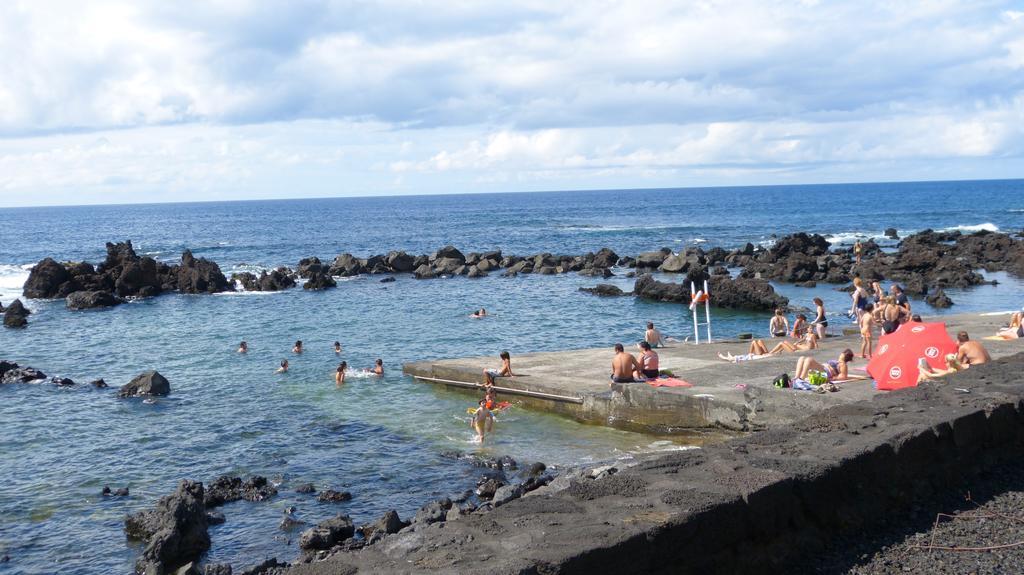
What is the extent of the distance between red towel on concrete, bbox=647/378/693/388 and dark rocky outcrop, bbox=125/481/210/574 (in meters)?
9.05

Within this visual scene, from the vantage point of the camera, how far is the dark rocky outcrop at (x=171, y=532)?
1217cm

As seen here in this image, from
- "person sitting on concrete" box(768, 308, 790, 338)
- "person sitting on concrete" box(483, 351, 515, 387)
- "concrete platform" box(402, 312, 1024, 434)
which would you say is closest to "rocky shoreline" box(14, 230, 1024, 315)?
"person sitting on concrete" box(768, 308, 790, 338)

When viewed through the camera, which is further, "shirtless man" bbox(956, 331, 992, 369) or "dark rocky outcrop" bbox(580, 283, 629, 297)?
"dark rocky outcrop" bbox(580, 283, 629, 297)

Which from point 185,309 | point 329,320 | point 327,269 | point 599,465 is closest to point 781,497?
point 599,465

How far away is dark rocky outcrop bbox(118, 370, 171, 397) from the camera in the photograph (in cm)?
2344

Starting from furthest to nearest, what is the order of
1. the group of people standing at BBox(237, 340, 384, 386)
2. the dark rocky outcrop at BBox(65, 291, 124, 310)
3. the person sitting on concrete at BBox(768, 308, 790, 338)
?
the dark rocky outcrop at BBox(65, 291, 124, 310) → the person sitting on concrete at BBox(768, 308, 790, 338) → the group of people standing at BBox(237, 340, 384, 386)

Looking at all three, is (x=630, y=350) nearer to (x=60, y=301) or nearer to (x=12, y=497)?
(x=12, y=497)

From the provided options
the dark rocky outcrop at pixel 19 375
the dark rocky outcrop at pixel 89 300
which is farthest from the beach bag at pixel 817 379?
the dark rocky outcrop at pixel 89 300

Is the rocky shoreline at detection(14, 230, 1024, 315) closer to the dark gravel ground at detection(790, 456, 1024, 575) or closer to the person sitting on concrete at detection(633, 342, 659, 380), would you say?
the person sitting on concrete at detection(633, 342, 659, 380)

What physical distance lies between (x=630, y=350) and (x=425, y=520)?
1175 cm

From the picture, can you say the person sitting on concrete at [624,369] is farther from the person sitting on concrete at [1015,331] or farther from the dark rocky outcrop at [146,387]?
the dark rocky outcrop at [146,387]

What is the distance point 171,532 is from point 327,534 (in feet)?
7.43

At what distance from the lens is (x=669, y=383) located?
17.6 meters

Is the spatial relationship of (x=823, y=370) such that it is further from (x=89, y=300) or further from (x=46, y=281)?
(x=46, y=281)
